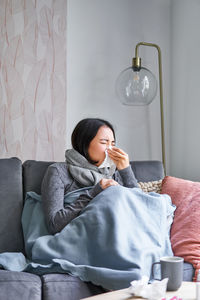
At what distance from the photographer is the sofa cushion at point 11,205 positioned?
197 centimetres

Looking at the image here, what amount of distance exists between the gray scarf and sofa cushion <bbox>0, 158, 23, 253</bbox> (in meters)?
0.27

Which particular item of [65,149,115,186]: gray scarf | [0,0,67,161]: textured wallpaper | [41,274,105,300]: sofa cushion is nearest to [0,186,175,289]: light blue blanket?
[41,274,105,300]: sofa cushion

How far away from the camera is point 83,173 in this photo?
2.08 meters

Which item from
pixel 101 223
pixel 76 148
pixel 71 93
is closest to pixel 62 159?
pixel 71 93

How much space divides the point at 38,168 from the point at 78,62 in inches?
44.3

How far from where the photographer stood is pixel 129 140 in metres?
3.23

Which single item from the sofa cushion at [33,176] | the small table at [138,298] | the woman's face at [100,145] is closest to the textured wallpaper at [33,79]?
the sofa cushion at [33,176]

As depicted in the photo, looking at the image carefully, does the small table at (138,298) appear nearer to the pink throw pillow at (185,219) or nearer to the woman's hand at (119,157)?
the pink throw pillow at (185,219)

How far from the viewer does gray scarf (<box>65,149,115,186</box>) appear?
209 centimetres

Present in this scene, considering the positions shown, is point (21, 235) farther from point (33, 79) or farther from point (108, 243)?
point (33, 79)

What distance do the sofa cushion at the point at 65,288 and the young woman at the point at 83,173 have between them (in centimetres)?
29

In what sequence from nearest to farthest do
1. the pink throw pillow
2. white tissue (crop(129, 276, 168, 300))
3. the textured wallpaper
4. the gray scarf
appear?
white tissue (crop(129, 276, 168, 300)) → the pink throw pillow → the gray scarf → the textured wallpaper

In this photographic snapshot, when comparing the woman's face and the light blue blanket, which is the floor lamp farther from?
the light blue blanket

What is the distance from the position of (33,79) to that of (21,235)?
3.98 ft
